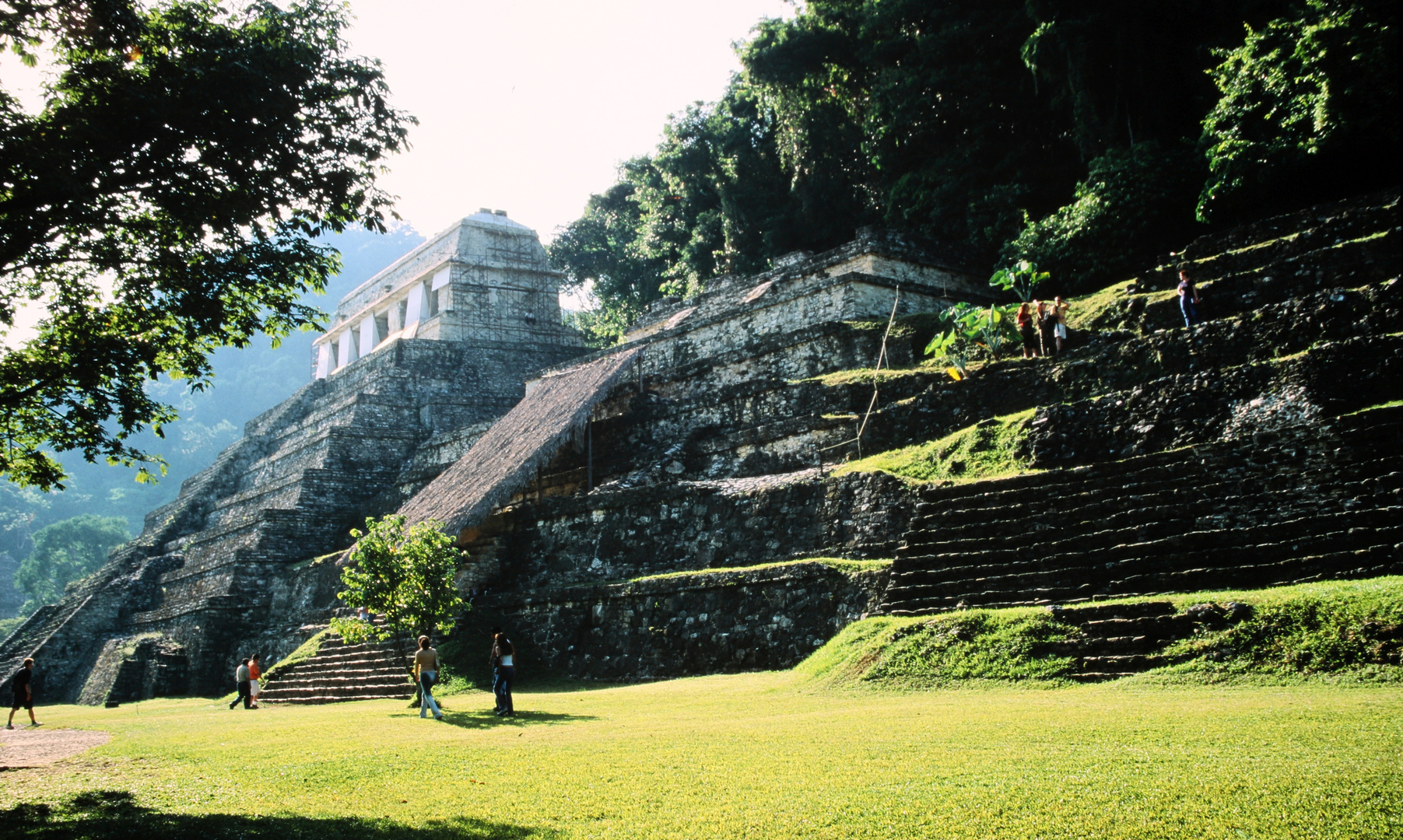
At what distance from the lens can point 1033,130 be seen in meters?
17.2

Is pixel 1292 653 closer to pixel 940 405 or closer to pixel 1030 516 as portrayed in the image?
pixel 1030 516

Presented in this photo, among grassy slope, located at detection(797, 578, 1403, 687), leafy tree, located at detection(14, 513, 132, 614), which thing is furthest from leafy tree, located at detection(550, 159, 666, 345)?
leafy tree, located at detection(14, 513, 132, 614)

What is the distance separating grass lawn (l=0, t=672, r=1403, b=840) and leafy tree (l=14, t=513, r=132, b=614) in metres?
44.1

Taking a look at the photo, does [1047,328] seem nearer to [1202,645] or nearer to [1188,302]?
A: [1188,302]

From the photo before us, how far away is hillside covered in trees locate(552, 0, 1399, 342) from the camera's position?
11.6 m

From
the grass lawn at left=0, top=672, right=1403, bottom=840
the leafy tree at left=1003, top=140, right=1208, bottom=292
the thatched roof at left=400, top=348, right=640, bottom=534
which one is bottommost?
the grass lawn at left=0, top=672, right=1403, bottom=840

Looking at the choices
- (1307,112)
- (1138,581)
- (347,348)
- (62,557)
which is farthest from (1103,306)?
(62,557)

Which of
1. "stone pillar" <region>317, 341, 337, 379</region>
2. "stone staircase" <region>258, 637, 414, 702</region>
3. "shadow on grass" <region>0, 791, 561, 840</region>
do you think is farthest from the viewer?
"stone pillar" <region>317, 341, 337, 379</region>

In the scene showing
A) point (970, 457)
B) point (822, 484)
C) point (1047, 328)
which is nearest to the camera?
point (970, 457)

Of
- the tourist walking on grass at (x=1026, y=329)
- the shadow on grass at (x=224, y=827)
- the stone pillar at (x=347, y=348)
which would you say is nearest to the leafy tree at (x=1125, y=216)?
the tourist walking on grass at (x=1026, y=329)

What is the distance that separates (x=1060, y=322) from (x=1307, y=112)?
3554 mm

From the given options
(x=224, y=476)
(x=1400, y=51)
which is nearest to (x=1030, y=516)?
(x=1400, y=51)

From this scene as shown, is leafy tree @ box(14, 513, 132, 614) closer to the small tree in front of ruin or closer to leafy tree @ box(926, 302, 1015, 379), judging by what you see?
the small tree in front of ruin

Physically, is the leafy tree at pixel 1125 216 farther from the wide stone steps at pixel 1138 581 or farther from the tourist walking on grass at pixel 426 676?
the tourist walking on grass at pixel 426 676
